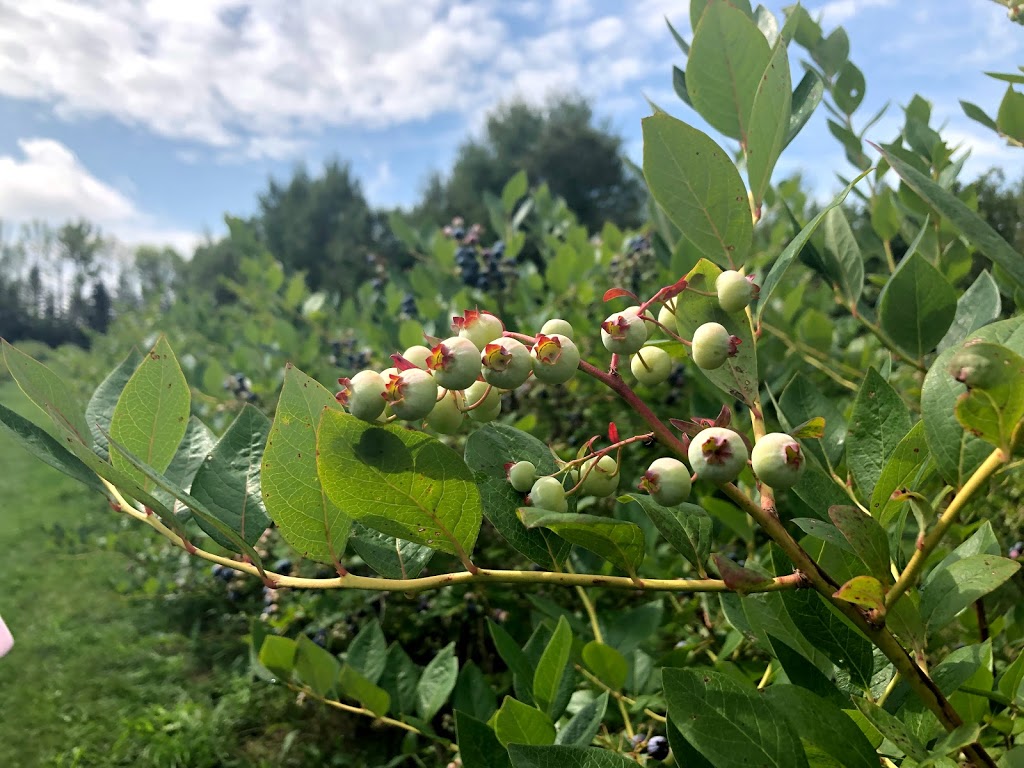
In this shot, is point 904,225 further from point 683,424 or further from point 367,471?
point 367,471

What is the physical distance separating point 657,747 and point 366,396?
0.77m

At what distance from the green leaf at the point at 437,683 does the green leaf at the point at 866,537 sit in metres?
0.71

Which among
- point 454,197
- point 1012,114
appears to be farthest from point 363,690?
point 454,197

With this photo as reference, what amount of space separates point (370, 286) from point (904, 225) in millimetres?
2254

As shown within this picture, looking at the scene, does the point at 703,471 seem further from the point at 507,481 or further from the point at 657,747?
the point at 657,747

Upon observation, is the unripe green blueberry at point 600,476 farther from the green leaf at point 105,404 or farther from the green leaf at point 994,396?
the green leaf at point 105,404

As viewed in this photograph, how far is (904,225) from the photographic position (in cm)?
125

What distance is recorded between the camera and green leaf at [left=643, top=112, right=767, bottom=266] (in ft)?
1.65

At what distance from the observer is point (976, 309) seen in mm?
704

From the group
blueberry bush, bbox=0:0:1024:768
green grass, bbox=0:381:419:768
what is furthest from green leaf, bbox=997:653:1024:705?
green grass, bbox=0:381:419:768

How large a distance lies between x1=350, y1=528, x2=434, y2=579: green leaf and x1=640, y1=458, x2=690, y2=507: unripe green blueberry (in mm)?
168

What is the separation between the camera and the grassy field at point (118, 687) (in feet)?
8.89

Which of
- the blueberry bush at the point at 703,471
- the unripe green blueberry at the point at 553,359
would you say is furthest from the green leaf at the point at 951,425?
the unripe green blueberry at the point at 553,359

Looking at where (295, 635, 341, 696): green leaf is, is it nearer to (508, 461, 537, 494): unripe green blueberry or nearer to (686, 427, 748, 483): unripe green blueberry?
(508, 461, 537, 494): unripe green blueberry
